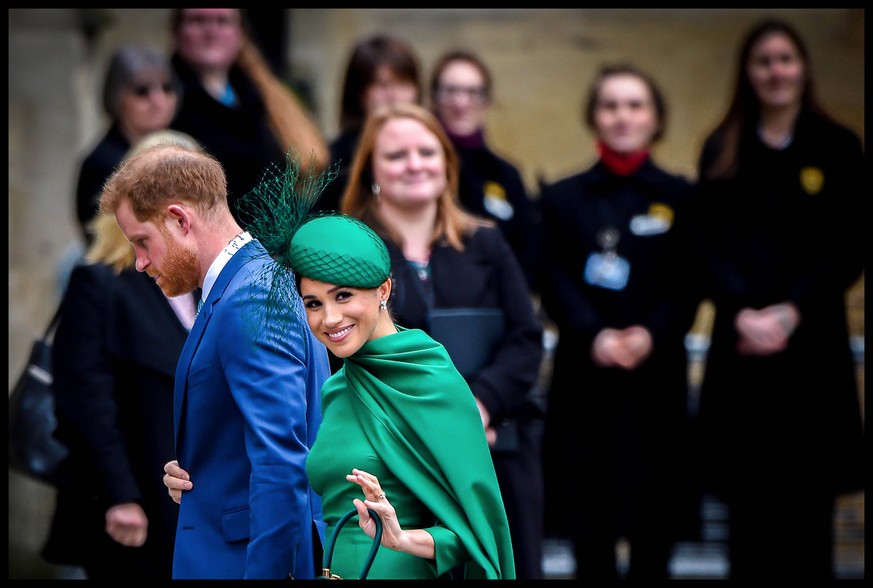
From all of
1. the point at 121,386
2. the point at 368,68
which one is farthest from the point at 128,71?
the point at 121,386

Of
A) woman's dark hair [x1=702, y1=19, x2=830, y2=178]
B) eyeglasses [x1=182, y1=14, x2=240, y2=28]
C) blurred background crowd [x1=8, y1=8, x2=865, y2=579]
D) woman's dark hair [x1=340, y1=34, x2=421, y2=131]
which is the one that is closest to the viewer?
woman's dark hair [x1=340, y1=34, x2=421, y2=131]

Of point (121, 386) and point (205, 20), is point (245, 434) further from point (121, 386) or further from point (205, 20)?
point (205, 20)

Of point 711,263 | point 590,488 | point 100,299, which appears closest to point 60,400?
point 100,299

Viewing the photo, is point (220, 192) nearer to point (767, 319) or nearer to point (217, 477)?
point (217, 477)

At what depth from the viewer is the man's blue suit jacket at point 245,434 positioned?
10.1ft

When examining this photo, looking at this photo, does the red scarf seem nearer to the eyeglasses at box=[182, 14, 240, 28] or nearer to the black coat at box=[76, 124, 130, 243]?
the eyeglasses at box=[182, 14, 240, 28]

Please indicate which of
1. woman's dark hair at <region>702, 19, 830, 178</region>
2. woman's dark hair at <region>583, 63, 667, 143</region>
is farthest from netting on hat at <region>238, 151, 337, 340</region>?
woman's dark hair at <region>702, 19, 830, 178</region>

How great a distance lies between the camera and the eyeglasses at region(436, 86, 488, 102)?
622cm

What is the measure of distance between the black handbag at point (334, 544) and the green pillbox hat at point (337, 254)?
0.50 meters

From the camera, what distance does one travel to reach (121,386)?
4723 mm

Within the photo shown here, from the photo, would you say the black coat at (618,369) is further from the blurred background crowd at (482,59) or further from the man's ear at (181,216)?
the man's ear at (181,216)

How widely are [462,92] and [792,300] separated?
5.69ft

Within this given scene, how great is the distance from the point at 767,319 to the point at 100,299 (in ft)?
9.28

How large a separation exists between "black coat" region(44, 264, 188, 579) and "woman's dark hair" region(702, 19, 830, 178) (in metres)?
2.75
